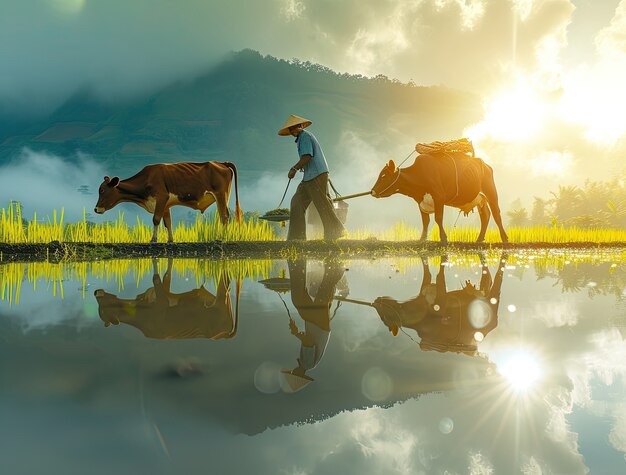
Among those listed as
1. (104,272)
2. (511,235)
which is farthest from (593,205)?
(104,272)

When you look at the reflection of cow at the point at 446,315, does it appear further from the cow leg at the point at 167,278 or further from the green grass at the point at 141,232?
the green grass at the point at 141,232

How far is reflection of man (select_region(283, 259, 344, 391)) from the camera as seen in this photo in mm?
2621

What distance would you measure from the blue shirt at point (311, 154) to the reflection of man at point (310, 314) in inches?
130

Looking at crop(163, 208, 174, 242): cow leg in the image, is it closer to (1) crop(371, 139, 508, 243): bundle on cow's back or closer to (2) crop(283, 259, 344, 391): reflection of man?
(1) crop(371, 139, 508, 243): bundle on cow's back

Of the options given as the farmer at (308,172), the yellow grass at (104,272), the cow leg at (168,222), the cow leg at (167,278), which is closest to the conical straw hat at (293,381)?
the cow leg at (167,278)

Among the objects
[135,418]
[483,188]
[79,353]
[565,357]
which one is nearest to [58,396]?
[135,418]

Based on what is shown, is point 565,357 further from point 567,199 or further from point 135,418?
point 567,199

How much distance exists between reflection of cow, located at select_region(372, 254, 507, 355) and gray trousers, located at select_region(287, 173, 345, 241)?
205 inches

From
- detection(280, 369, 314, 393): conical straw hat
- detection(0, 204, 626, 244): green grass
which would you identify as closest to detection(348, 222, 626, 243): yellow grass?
detection(0, 204, 626, 244): green grass

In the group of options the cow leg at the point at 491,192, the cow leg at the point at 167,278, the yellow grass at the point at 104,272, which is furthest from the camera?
the cow leg at the point at 491,192

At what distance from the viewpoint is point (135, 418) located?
197 cm

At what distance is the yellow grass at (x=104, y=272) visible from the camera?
587 cm

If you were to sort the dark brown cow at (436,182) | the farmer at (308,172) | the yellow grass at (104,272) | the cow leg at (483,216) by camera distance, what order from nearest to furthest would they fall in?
the yellow grass at (104,272), the farmer at (308,172), the dark brown cow at (436,182), the cow leg at (483,216)

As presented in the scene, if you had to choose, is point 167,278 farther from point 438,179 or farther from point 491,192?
point 491,192
